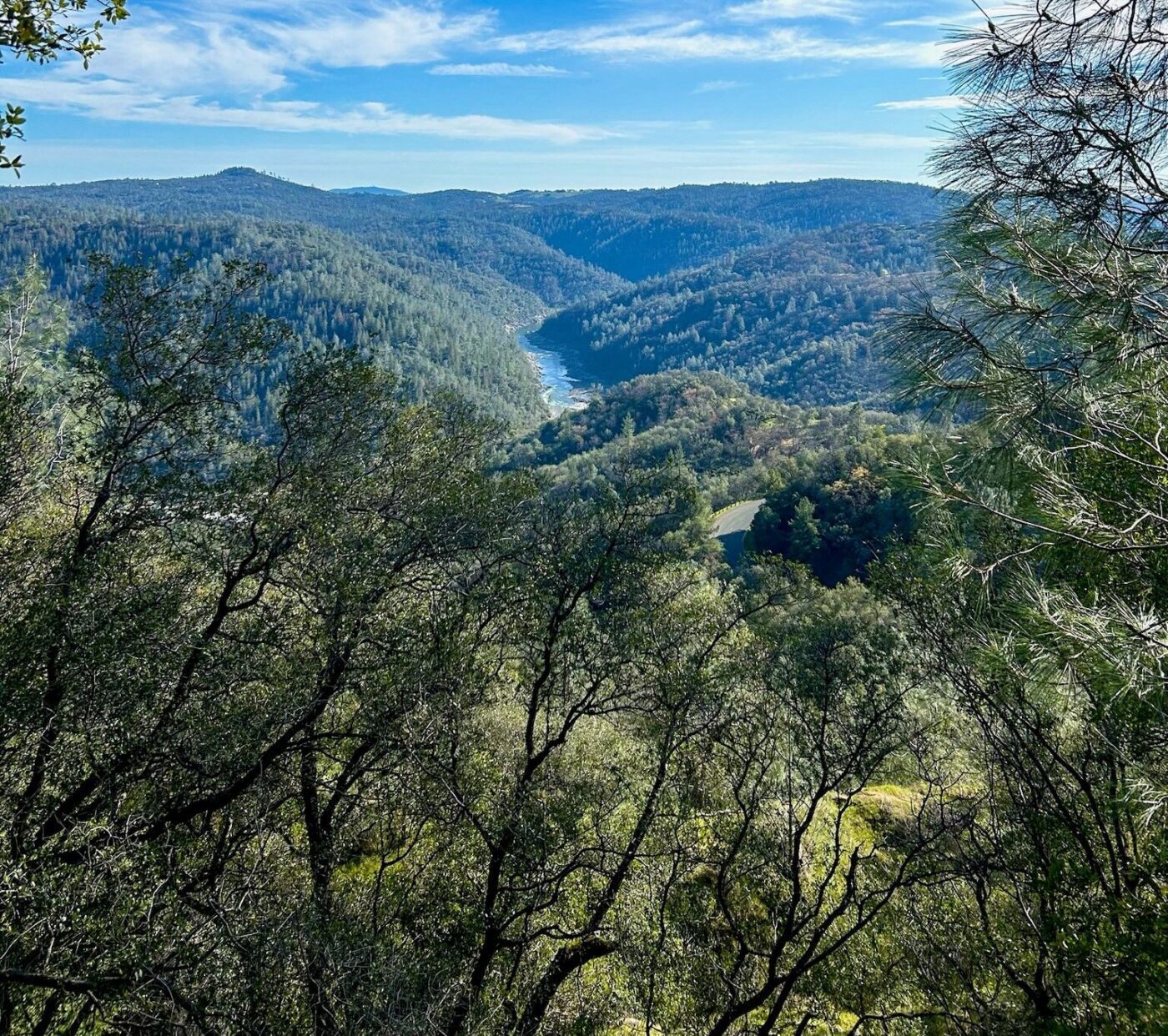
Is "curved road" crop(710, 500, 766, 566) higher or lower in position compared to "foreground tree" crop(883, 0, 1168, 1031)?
lower

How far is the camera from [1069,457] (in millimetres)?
5309

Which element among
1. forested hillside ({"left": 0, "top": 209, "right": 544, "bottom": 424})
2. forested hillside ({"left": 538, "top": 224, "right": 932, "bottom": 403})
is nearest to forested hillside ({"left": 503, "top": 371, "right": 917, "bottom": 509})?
forested hillside ({"left": 0, "top": 209, "right": 544, "bottom": 424})

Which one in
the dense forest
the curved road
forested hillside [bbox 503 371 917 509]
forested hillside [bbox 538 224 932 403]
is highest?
forested hillside [bbox 538 224 932 403]

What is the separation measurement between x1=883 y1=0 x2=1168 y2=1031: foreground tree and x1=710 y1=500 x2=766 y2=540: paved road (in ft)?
181

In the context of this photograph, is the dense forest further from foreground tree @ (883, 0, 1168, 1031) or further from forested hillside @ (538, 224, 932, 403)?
forested hillside @ (538, 224, 932, 403)

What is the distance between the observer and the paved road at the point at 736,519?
2549 inches

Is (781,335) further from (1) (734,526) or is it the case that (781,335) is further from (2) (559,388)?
(1) (734,526)

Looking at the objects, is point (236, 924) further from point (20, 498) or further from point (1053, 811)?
point (1053, 811)

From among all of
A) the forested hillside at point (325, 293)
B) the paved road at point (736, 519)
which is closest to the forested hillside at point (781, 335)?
the forested hillside at point (325, 293)

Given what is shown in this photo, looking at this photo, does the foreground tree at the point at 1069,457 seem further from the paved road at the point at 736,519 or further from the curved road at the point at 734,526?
the paved road at the point at 736,519

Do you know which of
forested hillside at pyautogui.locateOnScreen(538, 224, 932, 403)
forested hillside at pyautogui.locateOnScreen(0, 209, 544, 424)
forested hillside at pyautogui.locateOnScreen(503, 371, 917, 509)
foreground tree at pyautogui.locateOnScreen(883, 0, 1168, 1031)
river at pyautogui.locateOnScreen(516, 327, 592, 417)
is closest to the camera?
foreground tree at pyautogui.locateOnScreen(883, 0, 1168, 1031)

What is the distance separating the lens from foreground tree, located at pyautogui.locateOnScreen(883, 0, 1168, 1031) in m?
3.29

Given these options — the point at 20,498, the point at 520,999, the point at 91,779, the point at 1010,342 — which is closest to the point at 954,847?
the point at 520,999

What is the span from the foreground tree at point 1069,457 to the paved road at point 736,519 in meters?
55.1
